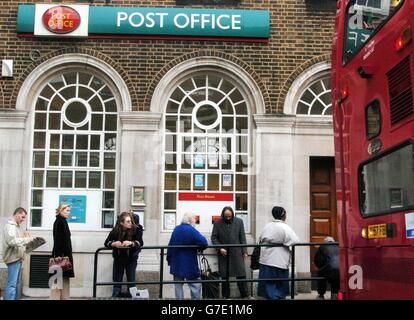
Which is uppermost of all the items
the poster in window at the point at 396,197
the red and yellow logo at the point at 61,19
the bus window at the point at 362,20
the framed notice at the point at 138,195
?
the red and yellow logo at the point at 61,19

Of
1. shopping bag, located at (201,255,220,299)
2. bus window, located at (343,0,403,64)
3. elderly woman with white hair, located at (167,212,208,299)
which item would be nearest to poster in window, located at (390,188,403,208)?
bus window, located at (343,0,403,64)

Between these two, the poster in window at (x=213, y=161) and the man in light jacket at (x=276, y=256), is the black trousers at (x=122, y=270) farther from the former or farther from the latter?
the poster in window at (x=213, y=161)

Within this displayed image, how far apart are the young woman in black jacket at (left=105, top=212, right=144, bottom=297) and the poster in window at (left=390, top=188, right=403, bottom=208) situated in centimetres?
518

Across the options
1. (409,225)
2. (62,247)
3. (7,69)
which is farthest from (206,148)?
(409,225)

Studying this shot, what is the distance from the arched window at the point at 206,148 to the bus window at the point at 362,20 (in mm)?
6001

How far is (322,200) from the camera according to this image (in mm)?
11328

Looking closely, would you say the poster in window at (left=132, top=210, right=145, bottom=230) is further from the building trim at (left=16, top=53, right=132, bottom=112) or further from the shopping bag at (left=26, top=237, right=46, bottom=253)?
the shopping bag at (left=26, top=237, right=46, bottom=253)

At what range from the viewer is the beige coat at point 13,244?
336 inches

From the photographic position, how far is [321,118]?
1116 cm

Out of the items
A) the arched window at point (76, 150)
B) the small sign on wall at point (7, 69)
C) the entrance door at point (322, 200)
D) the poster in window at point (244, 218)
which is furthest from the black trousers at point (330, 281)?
the small sign on wall at point (7, 69)

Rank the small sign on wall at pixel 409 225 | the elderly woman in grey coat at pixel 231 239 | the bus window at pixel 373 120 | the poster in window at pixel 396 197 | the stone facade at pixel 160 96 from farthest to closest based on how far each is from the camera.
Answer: the stone facade at pixel 160 96
the elderly woman in grey coat at pixel 231 239
the bus window at pixel 373 120
the poster in window at pixel 396 197
the small sign on wall at pixel 409 225

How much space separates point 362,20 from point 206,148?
638cm

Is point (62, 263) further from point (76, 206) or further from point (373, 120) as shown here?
point (373, 120)
